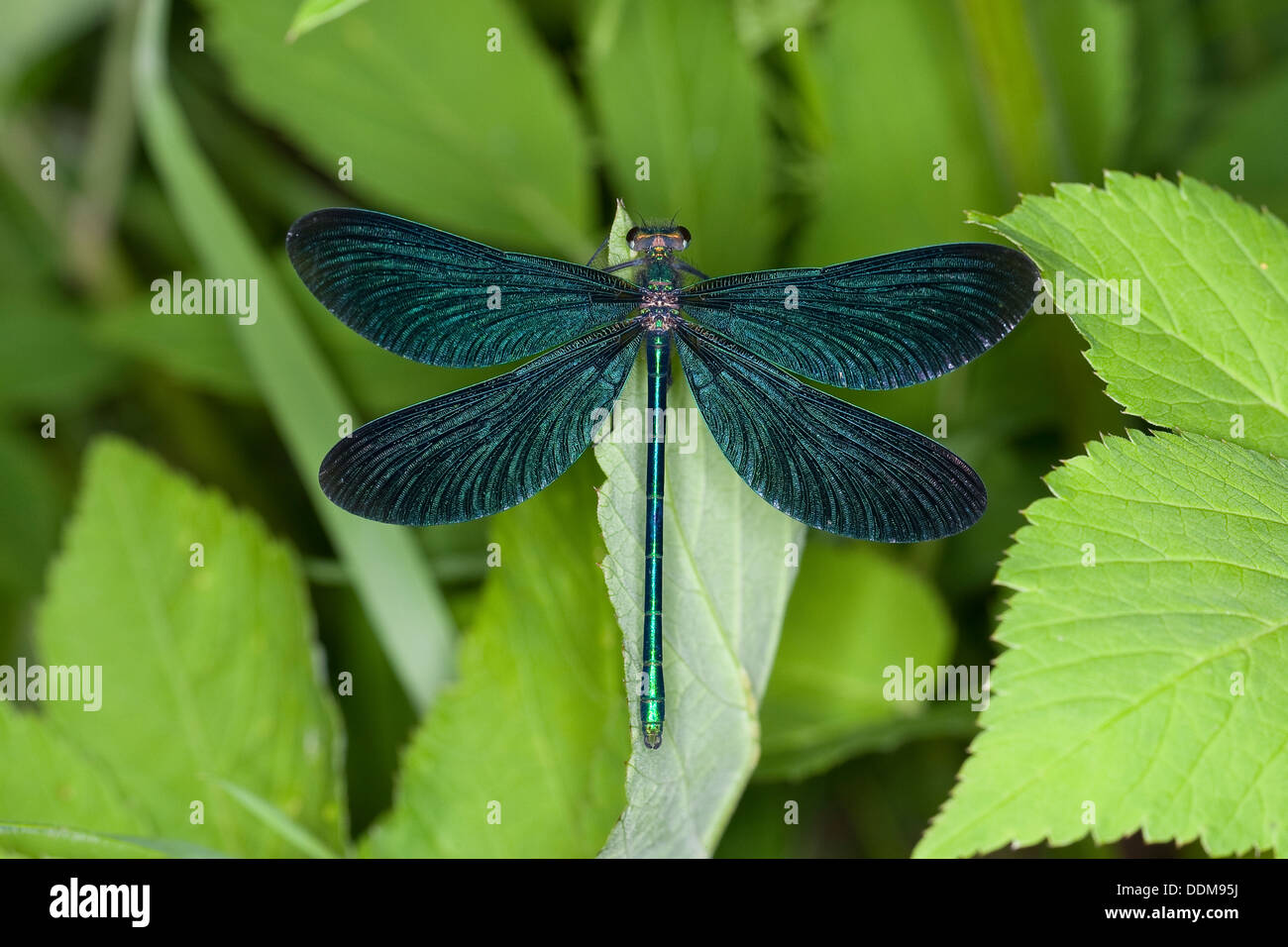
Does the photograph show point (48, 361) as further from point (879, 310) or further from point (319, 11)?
point (879, 310)

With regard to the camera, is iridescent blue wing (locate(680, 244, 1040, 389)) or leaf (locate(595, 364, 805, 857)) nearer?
leaf (locate(595, 364, 805, 857))

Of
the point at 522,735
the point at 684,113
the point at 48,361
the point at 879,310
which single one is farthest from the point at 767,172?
the point at 48,361

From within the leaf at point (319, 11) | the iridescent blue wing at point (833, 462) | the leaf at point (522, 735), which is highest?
the leaf at point (319, 11)

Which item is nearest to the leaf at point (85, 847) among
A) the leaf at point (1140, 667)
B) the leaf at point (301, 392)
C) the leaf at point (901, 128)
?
the leaf at point (301, 392)

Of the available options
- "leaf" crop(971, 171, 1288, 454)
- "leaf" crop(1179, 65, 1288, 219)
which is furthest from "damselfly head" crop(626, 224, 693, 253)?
"leaf" crop(1179, 65, 1288, 219)

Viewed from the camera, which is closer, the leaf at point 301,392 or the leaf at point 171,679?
the leaf at point 171,679

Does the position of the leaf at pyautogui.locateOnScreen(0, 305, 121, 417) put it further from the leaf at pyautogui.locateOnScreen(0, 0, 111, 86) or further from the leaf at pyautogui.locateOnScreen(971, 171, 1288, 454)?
the leaf at pyautogui.locateOnScreen(971, 171, 1288, 454)

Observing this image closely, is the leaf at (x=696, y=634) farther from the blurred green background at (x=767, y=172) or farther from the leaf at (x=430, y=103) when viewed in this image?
the leaf at (x=430, y=103)
